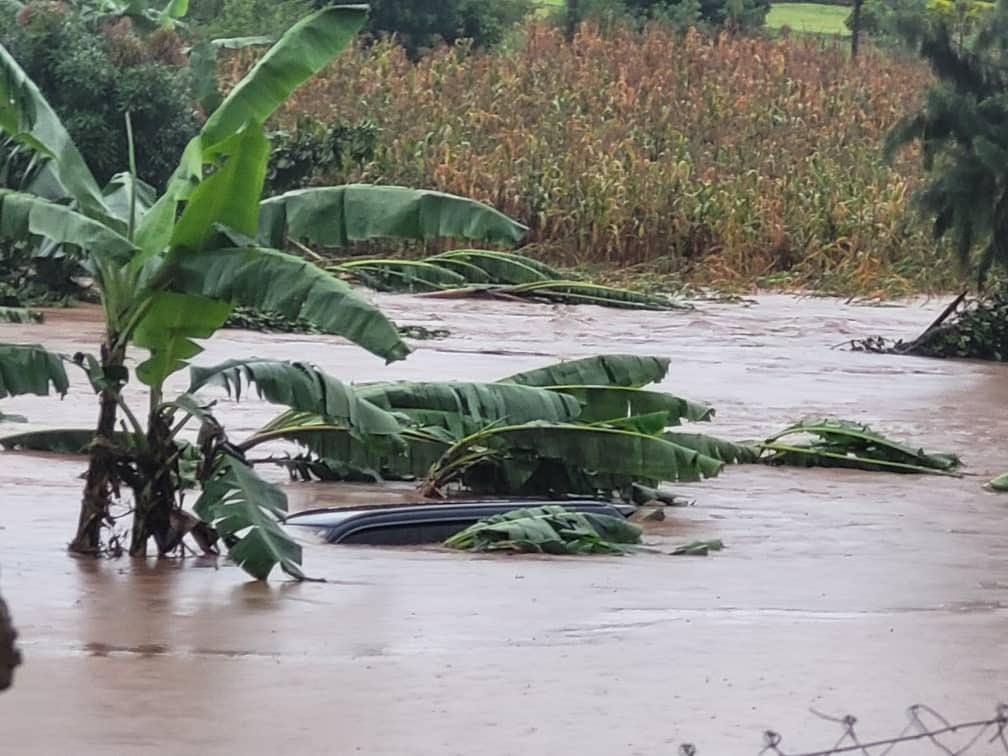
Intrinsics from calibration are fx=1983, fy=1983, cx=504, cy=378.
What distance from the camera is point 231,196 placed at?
345 inches

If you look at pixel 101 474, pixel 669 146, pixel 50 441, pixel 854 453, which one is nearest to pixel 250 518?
pixel 101 474

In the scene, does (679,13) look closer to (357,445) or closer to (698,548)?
(357,445)

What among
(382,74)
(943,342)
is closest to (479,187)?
(382,74)

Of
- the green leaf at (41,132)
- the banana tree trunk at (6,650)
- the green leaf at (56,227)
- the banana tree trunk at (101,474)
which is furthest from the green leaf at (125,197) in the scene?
the banana tree trunk at (6,650)

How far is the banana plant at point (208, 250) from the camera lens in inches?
336

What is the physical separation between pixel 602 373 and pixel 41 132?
4.03 m

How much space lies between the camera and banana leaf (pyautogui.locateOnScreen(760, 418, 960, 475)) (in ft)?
44.2

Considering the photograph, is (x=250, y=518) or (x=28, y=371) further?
(x=28, y=371)

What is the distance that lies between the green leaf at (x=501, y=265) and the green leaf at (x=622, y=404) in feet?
45.5

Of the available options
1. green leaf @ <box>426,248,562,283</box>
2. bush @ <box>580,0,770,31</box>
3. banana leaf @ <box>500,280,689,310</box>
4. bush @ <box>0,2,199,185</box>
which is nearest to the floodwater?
bush @ <box>0,2,199,185</box>

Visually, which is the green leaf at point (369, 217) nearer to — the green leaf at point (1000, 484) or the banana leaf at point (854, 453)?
the banana leaf at point (854, 453)

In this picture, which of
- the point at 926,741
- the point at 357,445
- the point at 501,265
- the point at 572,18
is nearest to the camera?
the point at 926,741

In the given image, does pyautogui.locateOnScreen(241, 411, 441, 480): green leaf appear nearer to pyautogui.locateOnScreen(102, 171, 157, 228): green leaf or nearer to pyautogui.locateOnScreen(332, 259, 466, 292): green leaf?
pyautogui.locateOnScreen(102, 171, 157, 228): green leaf

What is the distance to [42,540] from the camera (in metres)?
9.63
